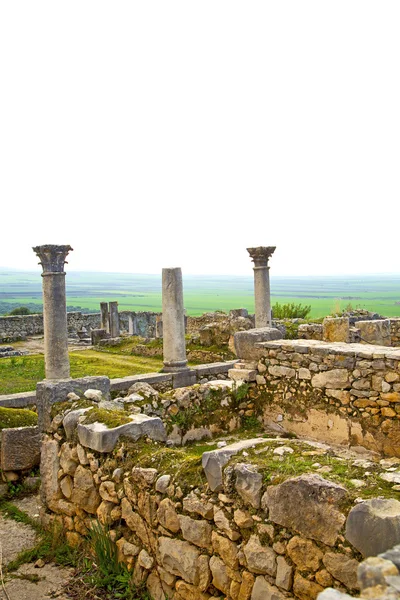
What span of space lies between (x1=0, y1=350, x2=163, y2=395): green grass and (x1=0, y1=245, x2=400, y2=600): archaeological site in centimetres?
407

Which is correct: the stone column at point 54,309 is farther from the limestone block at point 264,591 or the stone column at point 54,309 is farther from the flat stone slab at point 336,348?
the limestone block at point 264,591

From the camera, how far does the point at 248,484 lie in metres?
3.53

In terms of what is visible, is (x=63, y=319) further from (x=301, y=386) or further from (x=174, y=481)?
(x=174, y=481)

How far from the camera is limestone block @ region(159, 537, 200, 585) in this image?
149 inches

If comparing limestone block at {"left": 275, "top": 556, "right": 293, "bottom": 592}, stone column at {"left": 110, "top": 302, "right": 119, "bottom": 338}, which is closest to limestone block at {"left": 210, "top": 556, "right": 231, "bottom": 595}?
limestone block at {"left": 275, "top": 556, "right": 293, "bottom": 592}

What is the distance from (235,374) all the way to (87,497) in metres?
3.65

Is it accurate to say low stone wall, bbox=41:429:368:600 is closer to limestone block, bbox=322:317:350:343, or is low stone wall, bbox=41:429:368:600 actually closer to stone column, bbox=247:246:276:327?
limestone block, bbox=322:317:350:343

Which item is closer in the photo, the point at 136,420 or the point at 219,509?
the point at 219,509

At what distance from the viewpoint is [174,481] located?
13.4ft

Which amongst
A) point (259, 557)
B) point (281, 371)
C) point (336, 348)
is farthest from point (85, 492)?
point (336, 348)

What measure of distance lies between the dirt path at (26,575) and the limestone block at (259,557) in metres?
1.86

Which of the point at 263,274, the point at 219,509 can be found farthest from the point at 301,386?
the point at 263,274

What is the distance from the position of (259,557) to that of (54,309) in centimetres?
789

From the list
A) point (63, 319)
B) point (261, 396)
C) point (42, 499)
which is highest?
point (63, 319)
